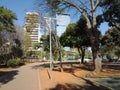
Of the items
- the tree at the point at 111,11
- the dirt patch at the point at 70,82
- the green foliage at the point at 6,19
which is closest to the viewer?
the dirt patch at the point at 70,82

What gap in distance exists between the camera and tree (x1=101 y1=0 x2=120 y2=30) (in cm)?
3092

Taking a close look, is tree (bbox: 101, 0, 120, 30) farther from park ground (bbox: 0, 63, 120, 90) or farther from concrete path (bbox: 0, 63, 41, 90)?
concrete path (bbox: 0, 63, 41, 90)

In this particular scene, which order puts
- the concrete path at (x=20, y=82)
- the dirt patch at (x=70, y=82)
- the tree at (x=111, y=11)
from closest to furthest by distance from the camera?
the dirt patch at (x=70, y=82), the concrete path at (x=20, y=82), the tree at (x=111, y=11)

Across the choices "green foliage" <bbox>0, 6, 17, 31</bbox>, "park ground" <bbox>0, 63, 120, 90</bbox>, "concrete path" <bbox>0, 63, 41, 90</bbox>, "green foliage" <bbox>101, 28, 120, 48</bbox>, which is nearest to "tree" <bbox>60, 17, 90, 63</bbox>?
"green foliage" <bbox>101, 28, 120, 48</bbox>

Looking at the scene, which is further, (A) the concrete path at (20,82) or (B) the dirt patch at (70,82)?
(A) the concrete path at (20,82)

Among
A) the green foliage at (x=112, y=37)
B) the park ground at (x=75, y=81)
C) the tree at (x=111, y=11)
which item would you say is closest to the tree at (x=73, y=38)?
the green foliage at (x=112, y=37)

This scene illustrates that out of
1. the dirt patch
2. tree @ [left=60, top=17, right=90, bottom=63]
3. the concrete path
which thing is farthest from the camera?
tree @ [left=60, top=17, right=90, bottom=63]

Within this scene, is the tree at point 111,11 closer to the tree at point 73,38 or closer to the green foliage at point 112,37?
the green foliage at point 112,37

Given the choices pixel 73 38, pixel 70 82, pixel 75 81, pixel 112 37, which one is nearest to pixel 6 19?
pixel 75 81

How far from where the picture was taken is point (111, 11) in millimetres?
32594

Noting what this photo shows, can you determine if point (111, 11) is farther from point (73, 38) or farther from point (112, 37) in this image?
point (73, 38)

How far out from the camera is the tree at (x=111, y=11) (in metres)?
30.9

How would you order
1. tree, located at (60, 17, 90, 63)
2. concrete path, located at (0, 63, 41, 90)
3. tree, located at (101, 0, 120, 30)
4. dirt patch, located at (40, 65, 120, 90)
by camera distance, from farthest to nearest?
tree, located at (60, 17, 90, 63) < tree, located at (101, 0, 120, 30) < concrete path, located at (0, 63, 41, 90) < dirt patch, located at (40, 65, 120, 90)

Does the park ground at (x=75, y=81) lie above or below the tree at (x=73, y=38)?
below
